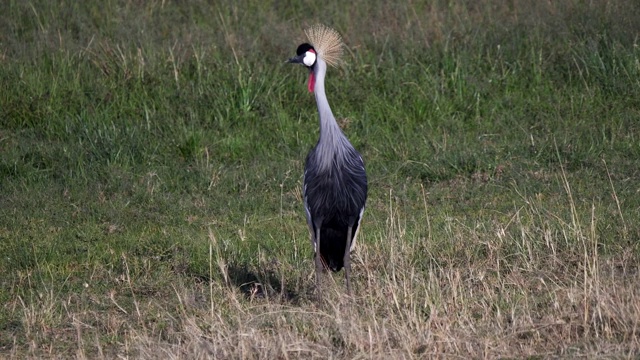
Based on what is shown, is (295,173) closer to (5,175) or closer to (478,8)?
(5,175)

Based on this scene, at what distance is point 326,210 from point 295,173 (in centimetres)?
230

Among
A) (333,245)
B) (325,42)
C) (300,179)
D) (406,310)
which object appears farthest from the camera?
(300,179)

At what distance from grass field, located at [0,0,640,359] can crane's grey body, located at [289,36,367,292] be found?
0.99ft

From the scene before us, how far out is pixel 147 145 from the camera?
8719 mm

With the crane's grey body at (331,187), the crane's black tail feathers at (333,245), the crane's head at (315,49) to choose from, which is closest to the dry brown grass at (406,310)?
the crane's black tail feathers at (333,245)

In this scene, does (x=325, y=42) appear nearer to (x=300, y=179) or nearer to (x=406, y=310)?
(x=406, y=310)

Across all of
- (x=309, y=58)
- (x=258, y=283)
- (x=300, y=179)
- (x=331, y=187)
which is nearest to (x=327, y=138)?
(x=331, y=187)

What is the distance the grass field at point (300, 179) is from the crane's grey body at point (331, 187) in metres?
0.30

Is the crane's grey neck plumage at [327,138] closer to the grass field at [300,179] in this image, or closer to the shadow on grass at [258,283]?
the grass field at [300,179]

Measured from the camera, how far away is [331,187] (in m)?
5.92

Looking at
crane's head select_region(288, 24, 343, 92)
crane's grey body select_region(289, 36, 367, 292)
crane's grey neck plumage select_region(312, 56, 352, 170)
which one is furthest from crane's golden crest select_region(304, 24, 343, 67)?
crane's grey neck plumage select_region(312, 56, 352, 170)

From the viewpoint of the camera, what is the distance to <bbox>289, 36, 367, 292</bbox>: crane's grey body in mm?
5922

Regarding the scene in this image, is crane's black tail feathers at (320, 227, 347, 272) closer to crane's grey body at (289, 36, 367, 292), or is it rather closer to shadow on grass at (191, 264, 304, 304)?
crane's grey body at (289, 36, 367, 292)

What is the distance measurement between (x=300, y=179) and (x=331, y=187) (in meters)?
2.18
